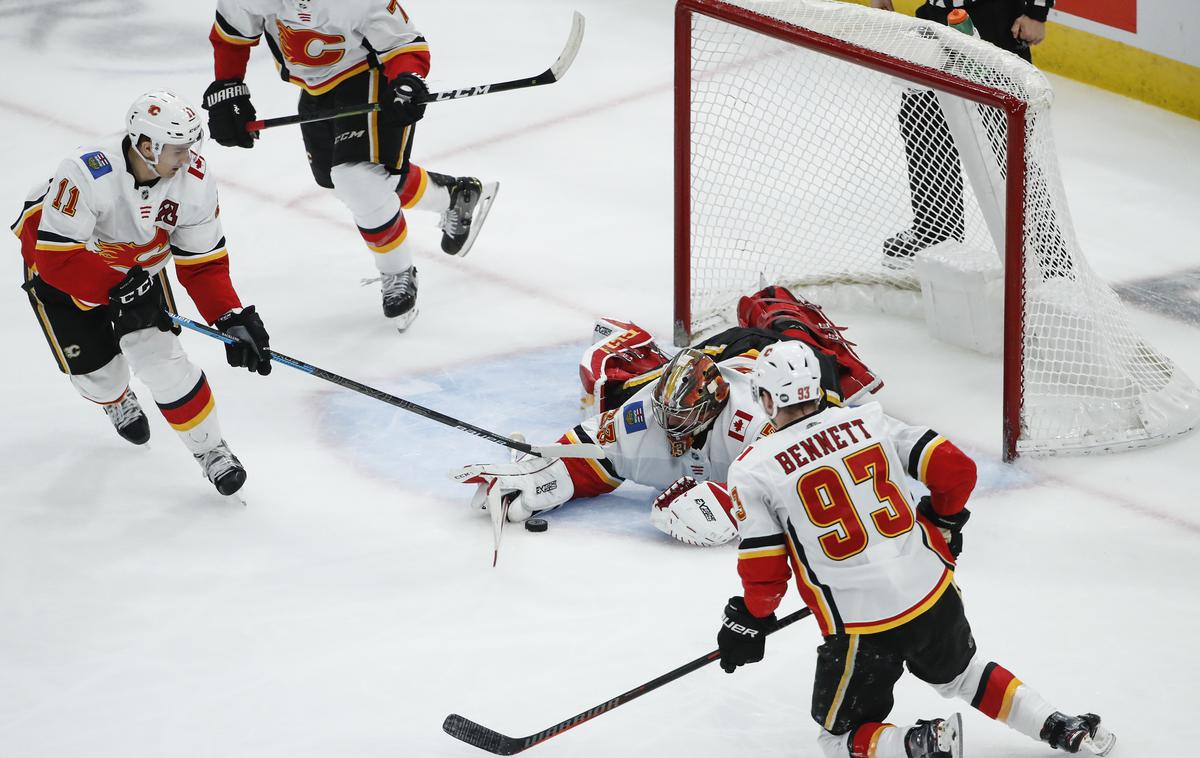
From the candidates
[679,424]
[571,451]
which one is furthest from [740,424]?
[571,451]

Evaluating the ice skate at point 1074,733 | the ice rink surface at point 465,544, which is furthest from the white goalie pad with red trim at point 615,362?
the ice skate at point 1074,733

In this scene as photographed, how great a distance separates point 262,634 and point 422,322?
1.80 meters

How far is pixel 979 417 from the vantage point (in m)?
4.51

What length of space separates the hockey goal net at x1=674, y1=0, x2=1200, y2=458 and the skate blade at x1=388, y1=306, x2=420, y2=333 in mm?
868

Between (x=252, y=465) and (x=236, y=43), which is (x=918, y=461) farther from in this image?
(x=236, y=43)

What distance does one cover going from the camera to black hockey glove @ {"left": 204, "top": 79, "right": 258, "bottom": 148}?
4.66 meters

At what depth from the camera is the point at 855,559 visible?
2.82 meters

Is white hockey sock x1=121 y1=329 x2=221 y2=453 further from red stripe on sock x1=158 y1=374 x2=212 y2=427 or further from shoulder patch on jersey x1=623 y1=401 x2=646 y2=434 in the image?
shoulder patch on jersey x1=623 y1=401 x2=646 y2=434

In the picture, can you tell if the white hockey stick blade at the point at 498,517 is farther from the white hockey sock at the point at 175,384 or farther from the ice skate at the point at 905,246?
the ice skate at the point at 905,246

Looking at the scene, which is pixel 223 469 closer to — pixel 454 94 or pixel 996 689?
pixel 454 94

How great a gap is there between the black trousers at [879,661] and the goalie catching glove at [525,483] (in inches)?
47.6

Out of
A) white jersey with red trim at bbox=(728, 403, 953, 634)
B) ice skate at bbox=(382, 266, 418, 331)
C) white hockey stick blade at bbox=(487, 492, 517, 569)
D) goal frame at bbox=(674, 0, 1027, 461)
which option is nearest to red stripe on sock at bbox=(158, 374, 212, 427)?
white hockey stick blade at bbox=(487, 492, 517, 569)

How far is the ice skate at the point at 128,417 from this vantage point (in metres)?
4.32

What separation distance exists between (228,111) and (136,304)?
3.35ft
